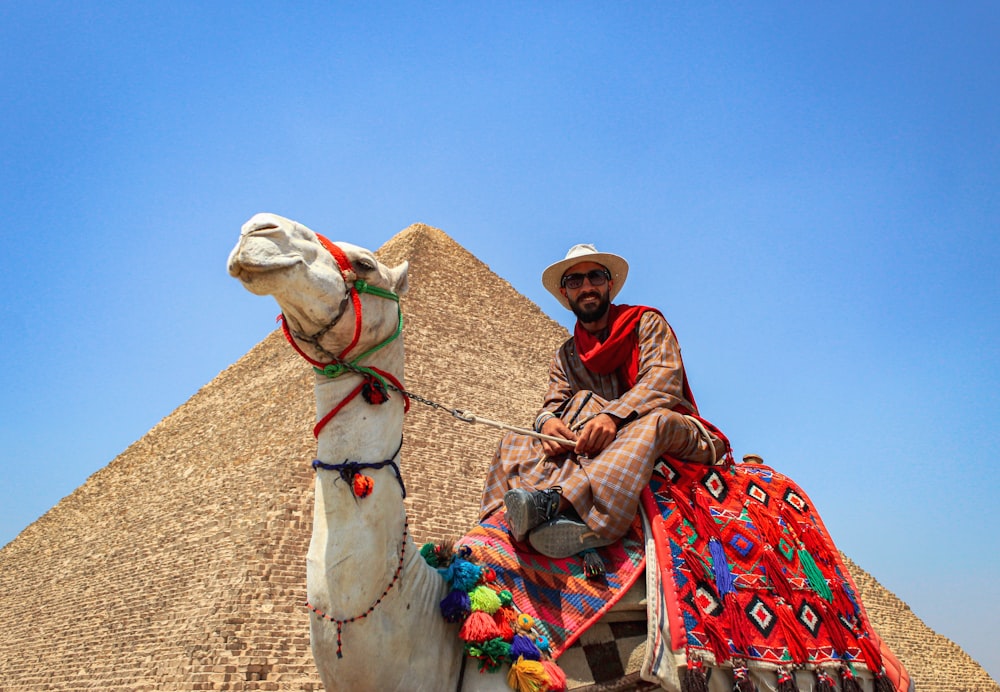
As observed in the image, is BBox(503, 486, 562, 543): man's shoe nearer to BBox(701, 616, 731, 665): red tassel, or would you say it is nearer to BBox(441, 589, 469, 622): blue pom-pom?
BBox(441, 589, 469, 622): blue pom-pom

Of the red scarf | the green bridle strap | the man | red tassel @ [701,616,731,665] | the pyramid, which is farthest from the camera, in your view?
the pyramid

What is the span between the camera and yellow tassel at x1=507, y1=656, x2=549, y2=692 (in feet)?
6.77

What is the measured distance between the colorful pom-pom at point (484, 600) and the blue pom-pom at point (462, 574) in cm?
2

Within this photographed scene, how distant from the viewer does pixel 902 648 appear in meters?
30.9

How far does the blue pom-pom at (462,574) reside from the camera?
2.21m

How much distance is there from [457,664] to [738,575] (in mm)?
903

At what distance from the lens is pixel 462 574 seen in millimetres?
2229

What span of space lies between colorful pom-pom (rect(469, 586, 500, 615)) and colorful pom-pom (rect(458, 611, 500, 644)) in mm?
24

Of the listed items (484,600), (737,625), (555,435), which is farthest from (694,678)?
(555,435)

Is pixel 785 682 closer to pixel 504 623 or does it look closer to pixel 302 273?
pixel 504 623

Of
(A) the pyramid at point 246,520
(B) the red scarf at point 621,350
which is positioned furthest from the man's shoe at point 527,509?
(A) the pyramid at point 246,520

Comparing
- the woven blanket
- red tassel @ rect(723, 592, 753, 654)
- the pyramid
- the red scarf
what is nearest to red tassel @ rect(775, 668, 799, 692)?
red tassel @ rect(723, 592, 753, 654)

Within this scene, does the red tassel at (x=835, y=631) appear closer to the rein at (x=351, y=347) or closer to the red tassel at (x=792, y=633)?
the red tassel at (x=792, y=633)

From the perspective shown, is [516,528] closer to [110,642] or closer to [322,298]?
[322,298]
